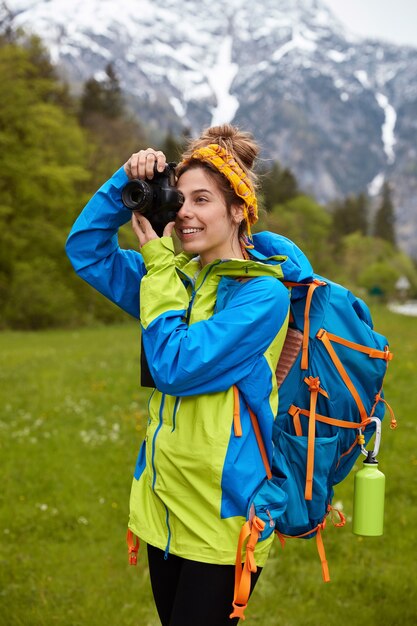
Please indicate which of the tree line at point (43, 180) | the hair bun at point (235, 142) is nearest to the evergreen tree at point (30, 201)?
the tree line at point (43, 180)

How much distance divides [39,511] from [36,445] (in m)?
2.15

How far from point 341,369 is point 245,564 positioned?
88 cm

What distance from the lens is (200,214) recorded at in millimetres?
2760

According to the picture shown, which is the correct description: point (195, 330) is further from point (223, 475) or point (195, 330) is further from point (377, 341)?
point (377, 341)

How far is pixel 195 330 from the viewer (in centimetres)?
252

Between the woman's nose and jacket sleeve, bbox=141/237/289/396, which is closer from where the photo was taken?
jacket sleeve, bbox=141/237/289/396

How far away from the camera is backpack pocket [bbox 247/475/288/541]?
2592mm

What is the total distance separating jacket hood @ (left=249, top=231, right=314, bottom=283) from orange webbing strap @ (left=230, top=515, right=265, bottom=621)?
3.14ft

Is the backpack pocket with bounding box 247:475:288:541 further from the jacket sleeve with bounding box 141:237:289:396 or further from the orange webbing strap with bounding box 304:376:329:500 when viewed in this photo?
the jacket sleeve with bounding box 141:237:289:396

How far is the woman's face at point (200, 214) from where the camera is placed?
2.77 m

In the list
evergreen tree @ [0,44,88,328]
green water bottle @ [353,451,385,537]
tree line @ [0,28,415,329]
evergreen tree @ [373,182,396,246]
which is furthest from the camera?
evergreen tree @ [373,182,396,246]

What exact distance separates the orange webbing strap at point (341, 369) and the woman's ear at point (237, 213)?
0.56 metres

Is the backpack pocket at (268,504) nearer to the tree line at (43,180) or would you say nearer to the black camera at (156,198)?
the black camera at (156,198)

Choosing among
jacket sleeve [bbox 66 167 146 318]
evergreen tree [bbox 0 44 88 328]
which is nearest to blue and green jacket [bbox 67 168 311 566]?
jacket sleeve [bbox 66 167 146 318]
